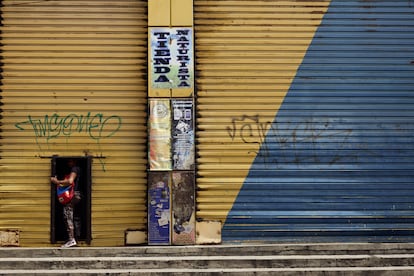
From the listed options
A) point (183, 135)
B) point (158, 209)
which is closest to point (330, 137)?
point (183, 135)

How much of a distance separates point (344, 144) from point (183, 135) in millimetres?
2485

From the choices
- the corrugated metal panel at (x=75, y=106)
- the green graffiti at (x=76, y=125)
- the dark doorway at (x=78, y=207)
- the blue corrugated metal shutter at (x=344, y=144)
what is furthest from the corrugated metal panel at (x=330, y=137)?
the dark doorway at (x=78, y=207)

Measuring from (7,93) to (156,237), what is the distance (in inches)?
124

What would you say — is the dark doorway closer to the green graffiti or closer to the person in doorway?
the person in doorway

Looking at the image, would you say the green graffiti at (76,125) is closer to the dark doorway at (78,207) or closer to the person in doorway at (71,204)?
the dark doorway at (78,207)

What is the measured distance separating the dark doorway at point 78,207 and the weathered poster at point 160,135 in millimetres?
1016

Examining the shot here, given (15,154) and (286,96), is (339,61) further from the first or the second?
(15,154)

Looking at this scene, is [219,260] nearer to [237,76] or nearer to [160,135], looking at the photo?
[160,135]

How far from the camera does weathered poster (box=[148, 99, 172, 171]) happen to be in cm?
891

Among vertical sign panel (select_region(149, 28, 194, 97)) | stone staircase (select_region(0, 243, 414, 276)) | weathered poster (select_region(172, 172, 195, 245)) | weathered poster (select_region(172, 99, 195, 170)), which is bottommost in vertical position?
stone staircase (select_region(0, 243, 414, 276))

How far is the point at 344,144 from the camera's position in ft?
30.4

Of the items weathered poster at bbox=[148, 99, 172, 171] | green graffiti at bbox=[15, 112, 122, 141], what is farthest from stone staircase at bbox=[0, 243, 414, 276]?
green graffiti at bbox=[15, 112, 122, 141]

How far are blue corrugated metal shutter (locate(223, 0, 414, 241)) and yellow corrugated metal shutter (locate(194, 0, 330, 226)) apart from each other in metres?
0.17

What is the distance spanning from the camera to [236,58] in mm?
9266
